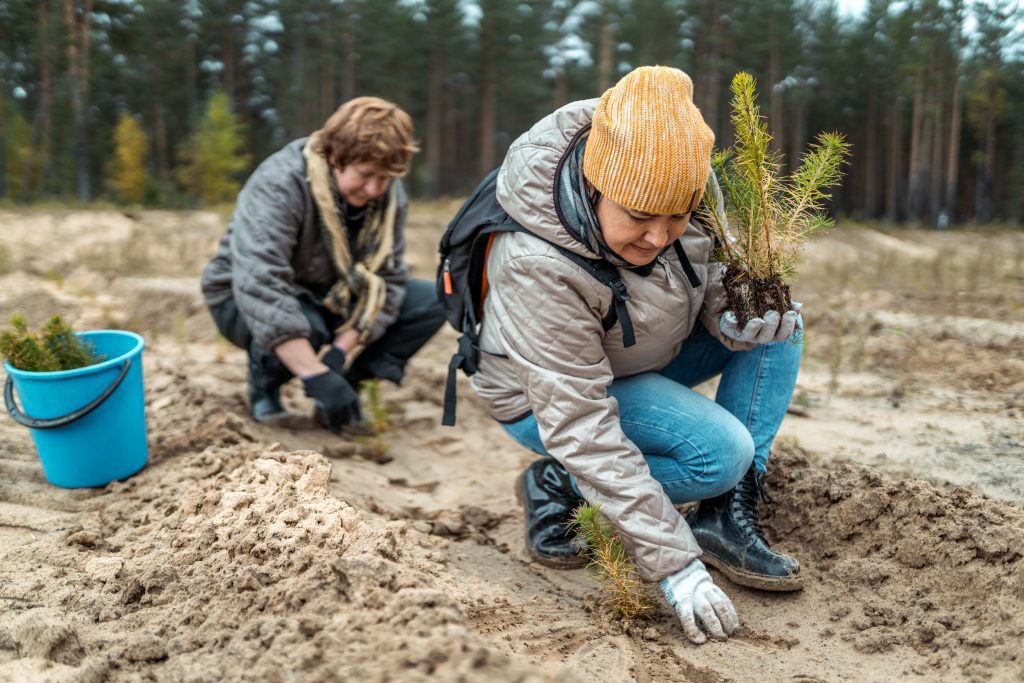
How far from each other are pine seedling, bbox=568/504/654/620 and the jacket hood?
757 millimetres

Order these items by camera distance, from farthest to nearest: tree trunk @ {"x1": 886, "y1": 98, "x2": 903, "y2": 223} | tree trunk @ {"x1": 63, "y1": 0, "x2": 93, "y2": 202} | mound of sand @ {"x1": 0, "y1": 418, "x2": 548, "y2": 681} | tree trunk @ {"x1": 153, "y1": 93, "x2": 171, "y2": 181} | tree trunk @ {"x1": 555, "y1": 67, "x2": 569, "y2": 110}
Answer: tree trunk @ {"x1": 153, "y1": 93, "x2": 171, "y2": 181}
tree trunk @ {"x1": 886, "y1": 98, "x2": 903, "y2": 223}
tree trunk @ {"x1": 555, "y1": 67, "x2": 569, "y2": 110}
tree trunk @ {"x1": 63, "y1": 0, "x2": 93, "y2": 202}
mound of sand @ {"x1": 0, "y1": 418, "x2": 548, "y2": 681}

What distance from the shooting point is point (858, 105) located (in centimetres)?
2966

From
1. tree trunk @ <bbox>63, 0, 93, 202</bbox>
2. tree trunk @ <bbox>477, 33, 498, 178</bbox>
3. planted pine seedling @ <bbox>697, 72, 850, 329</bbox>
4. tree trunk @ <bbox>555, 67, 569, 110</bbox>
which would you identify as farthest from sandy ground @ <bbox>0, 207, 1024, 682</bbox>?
tree trunk @ <bbox>555, 67, 569, 110</bbox>

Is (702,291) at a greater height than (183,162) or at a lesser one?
lesser

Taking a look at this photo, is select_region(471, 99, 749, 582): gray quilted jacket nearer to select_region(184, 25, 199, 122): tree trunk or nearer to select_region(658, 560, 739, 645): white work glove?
select_region(658, 560, 739, 645): white work glove

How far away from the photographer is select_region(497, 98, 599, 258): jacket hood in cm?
211

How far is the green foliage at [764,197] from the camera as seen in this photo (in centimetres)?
217

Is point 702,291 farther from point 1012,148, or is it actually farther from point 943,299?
point 1012,148

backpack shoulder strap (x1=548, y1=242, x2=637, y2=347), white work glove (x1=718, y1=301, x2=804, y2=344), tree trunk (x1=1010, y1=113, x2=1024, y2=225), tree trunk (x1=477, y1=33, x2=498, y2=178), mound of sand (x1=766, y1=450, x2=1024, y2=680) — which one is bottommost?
mound of sand (x1=766, y1=450, x2=1024, y2=680)

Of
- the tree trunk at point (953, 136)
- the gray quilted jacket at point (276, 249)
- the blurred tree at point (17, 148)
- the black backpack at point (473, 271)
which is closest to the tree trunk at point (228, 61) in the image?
the blurred tree at point (17, 148)

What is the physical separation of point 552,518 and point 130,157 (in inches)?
1127

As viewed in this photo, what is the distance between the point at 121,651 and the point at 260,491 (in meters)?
0.77

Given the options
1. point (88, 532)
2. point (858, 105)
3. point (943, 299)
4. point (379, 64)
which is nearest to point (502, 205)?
point (88, 532)

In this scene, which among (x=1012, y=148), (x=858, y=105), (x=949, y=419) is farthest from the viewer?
(x=858, y=105)
